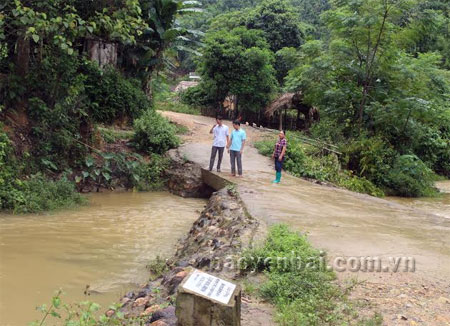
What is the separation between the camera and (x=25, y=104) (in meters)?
12.1

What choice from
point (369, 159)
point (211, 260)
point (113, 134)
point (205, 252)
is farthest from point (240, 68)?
point (211, 260)

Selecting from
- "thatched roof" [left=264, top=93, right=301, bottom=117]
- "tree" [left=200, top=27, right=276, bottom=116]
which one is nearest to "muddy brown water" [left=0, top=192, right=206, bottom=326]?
"thatched roof" [left=264, top=93, right=301, bottom=117]

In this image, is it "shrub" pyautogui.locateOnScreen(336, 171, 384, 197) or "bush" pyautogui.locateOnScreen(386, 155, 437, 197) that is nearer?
"shrub" pyautogui.locateOnScreen(336, 171, 384, 197)

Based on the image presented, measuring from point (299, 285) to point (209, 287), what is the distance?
164 cm

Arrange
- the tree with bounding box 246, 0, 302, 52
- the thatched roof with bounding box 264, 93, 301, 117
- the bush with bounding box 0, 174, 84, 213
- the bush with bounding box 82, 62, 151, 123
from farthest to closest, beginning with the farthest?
the tree with bounding box 246, 0, 302, 52 → the thatched roof with bounding box 264, 93, 301, 117 → the bush with bounding box 82, 62, 151, 123 → the bush with bounding box 0, 174, 84, 213

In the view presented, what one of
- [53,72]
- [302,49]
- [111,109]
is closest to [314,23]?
[302,49]

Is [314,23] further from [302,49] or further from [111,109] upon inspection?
[111,109]

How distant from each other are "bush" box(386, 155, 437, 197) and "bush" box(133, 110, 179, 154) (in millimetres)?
7693

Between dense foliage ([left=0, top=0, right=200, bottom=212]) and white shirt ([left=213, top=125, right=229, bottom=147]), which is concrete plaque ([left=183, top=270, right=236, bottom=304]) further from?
white shirt ([left=213, top=125, right=229, bottom=147])

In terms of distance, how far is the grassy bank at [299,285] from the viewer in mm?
3922

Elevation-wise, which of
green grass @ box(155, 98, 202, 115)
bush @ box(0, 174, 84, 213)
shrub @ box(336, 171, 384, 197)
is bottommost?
bush @ box(0, 174, 84, 213)

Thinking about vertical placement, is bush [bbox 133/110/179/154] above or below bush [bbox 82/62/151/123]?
below

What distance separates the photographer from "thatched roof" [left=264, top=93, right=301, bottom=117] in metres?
24.3

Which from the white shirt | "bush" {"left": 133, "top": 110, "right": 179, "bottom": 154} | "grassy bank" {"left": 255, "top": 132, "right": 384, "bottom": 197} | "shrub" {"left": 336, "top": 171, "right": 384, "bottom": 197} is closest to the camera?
the white shirt
